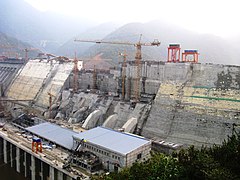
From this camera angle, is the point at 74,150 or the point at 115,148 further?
the point at 74,150

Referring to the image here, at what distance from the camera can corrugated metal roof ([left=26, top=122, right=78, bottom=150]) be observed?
1404 inches

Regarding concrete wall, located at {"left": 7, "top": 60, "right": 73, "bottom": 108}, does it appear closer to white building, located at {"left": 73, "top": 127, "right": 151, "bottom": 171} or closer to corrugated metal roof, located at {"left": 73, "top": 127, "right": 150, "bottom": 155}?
corrugated metal roof, located at {"left": 73, "top": 127, "right": 150, "bottom": 155}

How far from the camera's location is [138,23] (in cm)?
14862

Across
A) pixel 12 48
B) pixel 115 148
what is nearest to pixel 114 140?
pixel 115 148

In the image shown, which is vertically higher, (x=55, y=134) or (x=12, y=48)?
(x=12, y=48)

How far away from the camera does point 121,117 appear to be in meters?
43.7

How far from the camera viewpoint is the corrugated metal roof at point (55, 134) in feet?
117

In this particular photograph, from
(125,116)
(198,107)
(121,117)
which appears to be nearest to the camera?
(198,107)

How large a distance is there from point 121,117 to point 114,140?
1258 centimetres

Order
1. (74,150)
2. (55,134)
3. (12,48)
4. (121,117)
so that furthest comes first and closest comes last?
(12,48) → (121,117) → (55,134) → (74,150)

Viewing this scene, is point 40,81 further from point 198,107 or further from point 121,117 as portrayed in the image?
point 198,107

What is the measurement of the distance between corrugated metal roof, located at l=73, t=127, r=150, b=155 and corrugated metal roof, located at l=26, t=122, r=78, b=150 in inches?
116

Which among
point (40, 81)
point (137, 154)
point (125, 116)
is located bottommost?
point (137, 154)

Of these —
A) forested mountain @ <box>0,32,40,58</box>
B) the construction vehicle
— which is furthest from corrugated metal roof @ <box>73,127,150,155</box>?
forested mountain @ <box>0,32,40,58</box>
